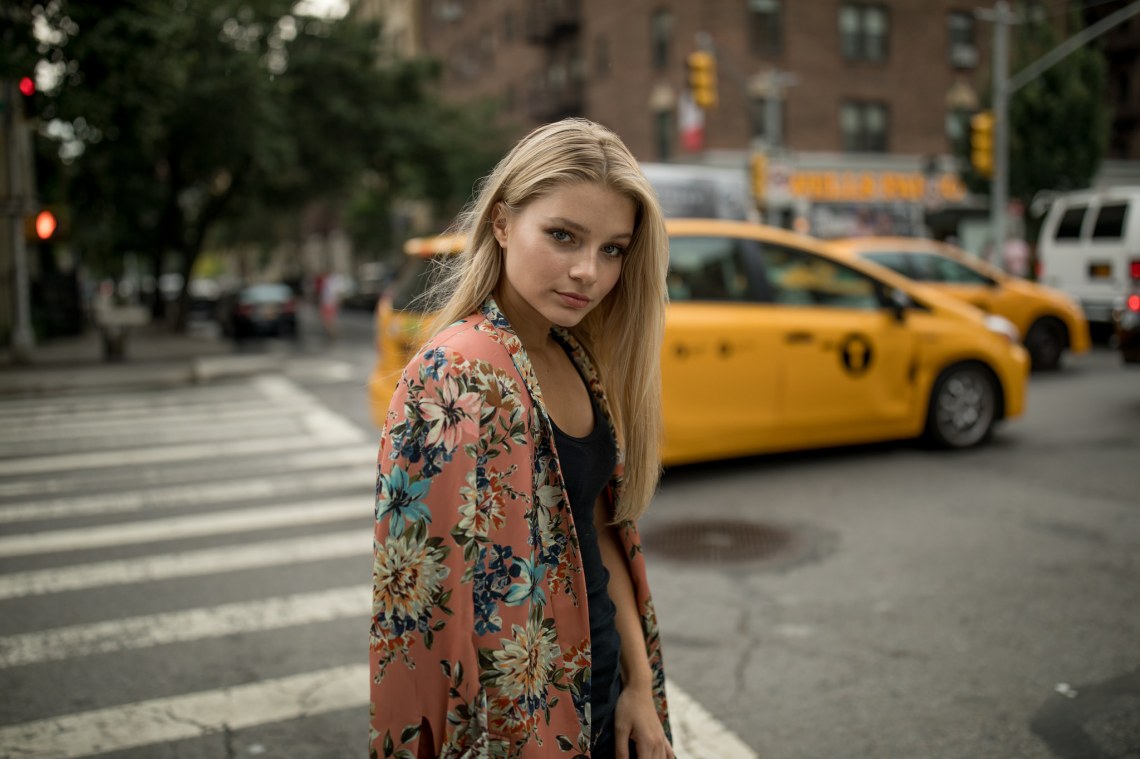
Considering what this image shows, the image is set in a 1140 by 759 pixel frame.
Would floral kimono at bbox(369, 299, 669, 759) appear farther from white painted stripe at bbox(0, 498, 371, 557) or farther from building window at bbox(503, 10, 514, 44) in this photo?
building window at bbox(503, 10, 514, 44)

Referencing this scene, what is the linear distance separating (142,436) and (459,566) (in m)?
10.2

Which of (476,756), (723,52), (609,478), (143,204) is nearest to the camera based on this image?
(476,756)

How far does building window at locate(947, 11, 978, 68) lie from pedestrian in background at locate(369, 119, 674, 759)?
125 ft

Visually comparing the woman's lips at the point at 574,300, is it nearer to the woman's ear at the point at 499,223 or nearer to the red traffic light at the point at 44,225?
the woman's ear at the point at 499,223

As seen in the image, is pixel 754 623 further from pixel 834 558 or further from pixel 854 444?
pixel 854 444

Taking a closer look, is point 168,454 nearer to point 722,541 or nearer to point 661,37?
point 722,541

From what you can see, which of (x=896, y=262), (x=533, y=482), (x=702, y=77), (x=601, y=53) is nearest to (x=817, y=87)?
(x=601, y=53)

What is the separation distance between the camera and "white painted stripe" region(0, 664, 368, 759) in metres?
3.56

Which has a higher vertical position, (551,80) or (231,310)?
(551,80)

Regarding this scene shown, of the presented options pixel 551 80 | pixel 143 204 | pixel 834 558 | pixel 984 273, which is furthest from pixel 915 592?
pixel 551 80

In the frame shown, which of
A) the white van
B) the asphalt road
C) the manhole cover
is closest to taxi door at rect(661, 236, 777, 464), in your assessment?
the asphalt road

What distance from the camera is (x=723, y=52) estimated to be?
32.0 meters

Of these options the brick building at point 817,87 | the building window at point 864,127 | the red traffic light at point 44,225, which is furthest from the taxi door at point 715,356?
the building window at point 864,127

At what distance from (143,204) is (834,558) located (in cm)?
2794
